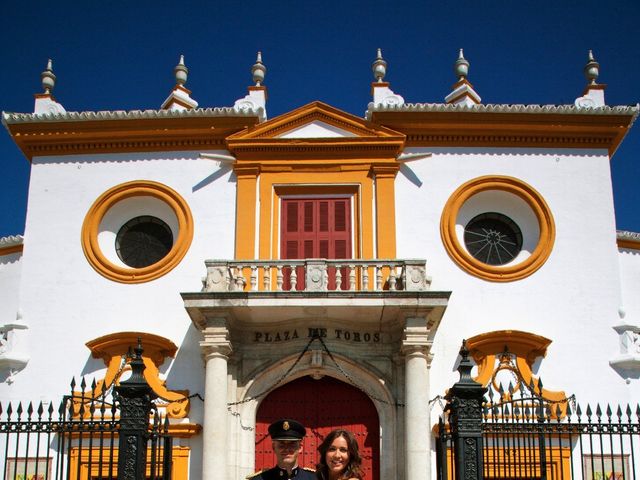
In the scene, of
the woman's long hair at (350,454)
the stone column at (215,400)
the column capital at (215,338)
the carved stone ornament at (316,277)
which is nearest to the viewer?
the woman's long hair at (350,454)

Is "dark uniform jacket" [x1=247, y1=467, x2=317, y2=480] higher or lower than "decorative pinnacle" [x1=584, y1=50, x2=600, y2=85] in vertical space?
lower

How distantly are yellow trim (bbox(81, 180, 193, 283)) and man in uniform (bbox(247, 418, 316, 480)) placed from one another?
10279mm

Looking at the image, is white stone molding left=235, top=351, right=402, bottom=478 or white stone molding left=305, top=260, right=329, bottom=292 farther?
white stone molding left=235, top=351, right=402, bottom=478

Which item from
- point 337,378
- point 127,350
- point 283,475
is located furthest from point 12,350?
point 283,475

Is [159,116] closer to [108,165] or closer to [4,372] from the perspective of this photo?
[108,165]

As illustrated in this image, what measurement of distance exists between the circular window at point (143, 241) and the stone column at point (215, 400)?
3.12m

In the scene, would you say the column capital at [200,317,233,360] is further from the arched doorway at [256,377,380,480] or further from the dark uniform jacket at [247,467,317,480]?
the dark uniform jacket at [247,467,317,480]

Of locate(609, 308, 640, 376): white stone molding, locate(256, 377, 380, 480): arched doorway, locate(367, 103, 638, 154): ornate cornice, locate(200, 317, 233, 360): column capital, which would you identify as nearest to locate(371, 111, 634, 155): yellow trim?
locate(367, 103, 638, 154): ornate cornice

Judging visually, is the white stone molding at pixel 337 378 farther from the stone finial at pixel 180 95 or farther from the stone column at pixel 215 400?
the stone finial at pixel 180 95

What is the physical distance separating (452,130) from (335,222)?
3033mm

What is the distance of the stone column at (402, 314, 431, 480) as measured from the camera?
47.9ft

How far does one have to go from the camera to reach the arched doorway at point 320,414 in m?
16.0

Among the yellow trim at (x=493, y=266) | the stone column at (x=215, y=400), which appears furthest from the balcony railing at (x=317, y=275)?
the yellow trim at (x=493, y=266)

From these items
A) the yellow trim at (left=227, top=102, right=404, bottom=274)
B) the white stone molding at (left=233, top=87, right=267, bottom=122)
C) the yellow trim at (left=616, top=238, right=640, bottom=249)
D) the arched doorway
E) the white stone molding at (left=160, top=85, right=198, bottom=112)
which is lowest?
the arched doorway
